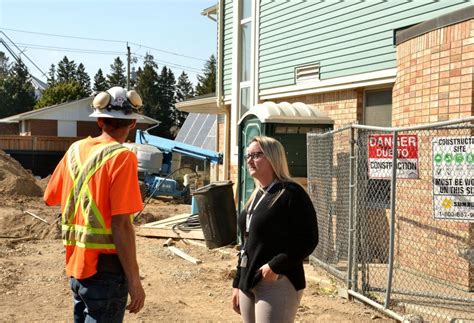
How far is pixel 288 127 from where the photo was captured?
9438mm

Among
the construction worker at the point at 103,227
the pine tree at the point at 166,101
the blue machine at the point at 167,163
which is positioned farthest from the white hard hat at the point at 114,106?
the pine tree at the point at 166,101

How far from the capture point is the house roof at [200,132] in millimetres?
32469

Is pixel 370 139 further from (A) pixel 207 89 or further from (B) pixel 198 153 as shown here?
(A) pixel 207 89

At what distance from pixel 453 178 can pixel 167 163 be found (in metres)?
18.7

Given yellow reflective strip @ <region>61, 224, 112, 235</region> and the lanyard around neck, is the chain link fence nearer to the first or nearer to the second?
the lanyard around neck

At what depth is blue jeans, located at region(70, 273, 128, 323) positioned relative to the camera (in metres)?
3.22

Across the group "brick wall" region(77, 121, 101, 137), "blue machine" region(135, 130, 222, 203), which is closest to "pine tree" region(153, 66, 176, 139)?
"brick wall" region(77, 121, 101, 137)

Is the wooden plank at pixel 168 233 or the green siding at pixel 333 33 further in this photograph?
the wooden plank at pixel 168 233

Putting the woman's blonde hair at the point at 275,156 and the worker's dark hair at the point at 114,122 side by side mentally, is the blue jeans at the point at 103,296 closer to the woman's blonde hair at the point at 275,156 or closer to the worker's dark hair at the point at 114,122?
the worker's dark hair at the point at 114,122

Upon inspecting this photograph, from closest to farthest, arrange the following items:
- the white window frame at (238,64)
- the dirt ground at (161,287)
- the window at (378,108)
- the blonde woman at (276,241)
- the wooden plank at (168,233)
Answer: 1. the blonde woman at (276,241)
2. the dirt ground at (161,287)
3. the window at (378,108)
4. the wooden plank at (168,233)
5. the white window frame at (238,64)

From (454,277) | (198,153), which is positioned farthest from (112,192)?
A: (198,153)

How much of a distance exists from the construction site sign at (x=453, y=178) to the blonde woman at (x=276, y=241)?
240cm

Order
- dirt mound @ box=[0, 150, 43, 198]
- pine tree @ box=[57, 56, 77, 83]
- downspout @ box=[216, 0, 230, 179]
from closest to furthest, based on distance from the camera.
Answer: downspout @ box=[216, 0, 230, 179]
dirt mound @ box=[0, 150, 43, 198]
pine tree @ box=[57, 56, 77, 83]

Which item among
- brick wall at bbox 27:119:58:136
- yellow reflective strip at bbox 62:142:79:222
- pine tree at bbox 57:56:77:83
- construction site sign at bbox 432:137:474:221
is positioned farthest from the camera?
pine tree at bbox 57:56:77:83
